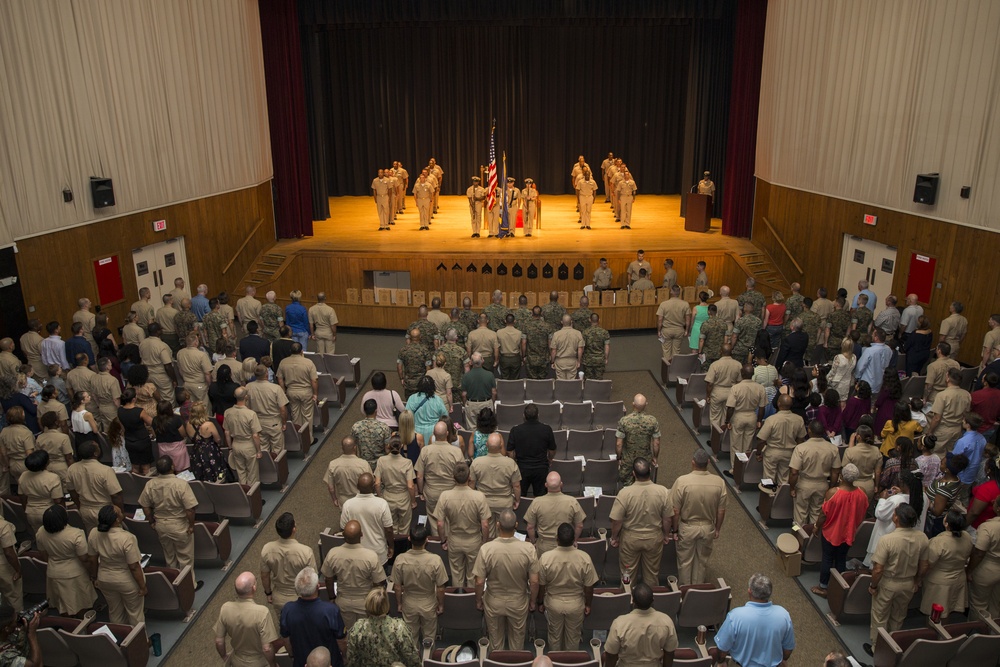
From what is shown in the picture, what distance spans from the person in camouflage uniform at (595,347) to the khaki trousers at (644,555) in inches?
185

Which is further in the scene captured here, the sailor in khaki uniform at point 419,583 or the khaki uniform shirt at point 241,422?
the khaki uniform shirt at point 241,422

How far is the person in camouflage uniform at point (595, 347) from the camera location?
36.8 feet

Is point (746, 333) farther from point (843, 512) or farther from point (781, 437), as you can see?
point (843, 512)

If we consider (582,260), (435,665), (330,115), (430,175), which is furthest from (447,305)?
(330,115)

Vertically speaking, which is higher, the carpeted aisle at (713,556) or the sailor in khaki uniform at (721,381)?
the sailor in khaki uniform at (721,381)

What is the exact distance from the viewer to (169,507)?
6.85 metres

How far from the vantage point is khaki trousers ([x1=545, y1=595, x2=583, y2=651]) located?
228 inches

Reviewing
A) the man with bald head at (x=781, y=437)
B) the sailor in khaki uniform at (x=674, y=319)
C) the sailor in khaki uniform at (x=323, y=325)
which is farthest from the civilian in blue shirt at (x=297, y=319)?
the man with bald head at (x=781, y=437)

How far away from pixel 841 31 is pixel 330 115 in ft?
53.9

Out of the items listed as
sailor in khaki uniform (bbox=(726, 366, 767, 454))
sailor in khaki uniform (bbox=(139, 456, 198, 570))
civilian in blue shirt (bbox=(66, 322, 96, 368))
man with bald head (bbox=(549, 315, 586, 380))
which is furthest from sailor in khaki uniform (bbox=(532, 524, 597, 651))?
civilian in blue shirt (bbox=(66, 322, 96, 368))

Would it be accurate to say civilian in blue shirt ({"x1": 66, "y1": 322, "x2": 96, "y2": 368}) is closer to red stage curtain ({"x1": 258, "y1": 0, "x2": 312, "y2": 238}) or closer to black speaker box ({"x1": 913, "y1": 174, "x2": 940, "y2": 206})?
red stage curtain ({"x1": 258, "y1": 0, "x2": 312, "y2": 238})

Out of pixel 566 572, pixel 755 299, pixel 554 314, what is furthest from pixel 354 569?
pixel 755 299

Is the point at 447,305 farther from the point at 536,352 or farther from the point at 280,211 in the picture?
the point at 280,211

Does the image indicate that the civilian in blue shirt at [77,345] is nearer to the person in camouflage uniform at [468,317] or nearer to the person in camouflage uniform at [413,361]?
the person in camouflage uniform at [413,361]
